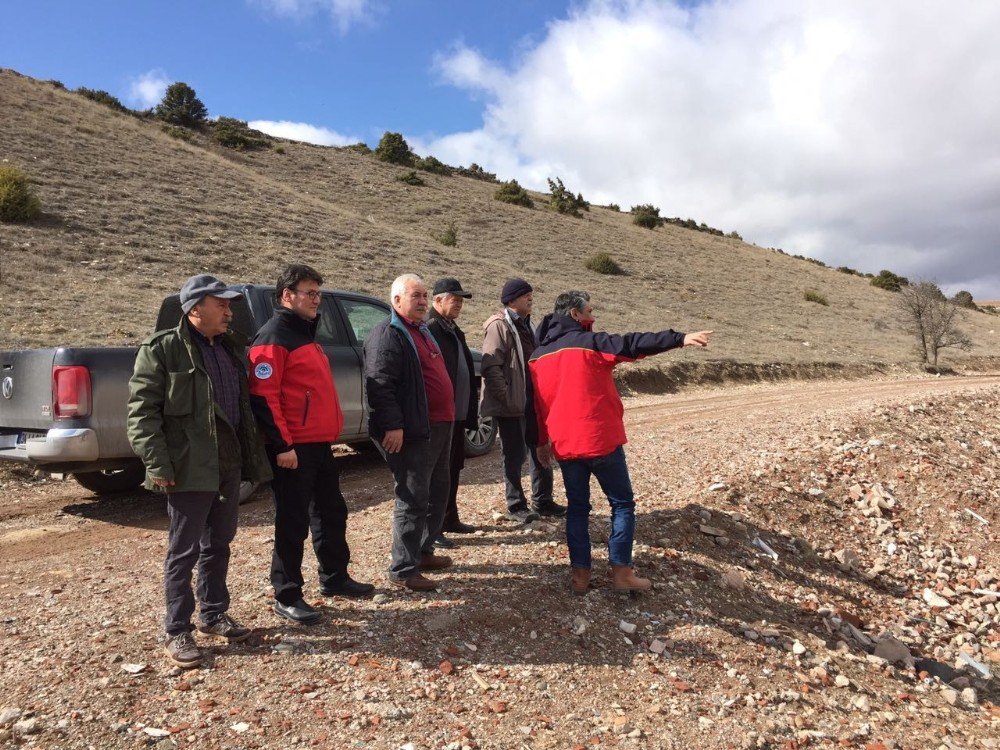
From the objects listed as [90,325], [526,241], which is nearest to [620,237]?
[526,241]

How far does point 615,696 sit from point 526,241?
34527 mm

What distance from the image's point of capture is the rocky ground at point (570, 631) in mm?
3193

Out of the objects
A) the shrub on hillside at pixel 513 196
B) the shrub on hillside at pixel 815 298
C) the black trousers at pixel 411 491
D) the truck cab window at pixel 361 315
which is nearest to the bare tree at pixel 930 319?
the shrub on hillside at pixel 815 298

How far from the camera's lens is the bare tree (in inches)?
920

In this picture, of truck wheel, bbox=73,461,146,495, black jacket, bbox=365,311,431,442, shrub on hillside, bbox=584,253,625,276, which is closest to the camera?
black jacket, bbox=365,311,431,442

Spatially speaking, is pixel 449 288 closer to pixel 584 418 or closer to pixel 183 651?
Result: pixel 584 418

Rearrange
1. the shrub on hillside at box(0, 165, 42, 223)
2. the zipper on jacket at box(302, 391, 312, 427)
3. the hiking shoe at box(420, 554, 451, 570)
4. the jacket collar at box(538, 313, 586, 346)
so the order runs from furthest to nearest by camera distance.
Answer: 1. the shrub on hillside at box(0, 165, 42, 223)
2. the hiking shoe at box(420, 554, 451, 570)
3. the jacket collar at box(538, 313, 586, 346)
4. the zipper on jacket at box(302, 391, 312, 427)

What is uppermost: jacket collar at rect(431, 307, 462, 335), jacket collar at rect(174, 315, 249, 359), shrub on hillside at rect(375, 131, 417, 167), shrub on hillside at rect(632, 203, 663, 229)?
shrub on hillside at rect(375, 131, 417, 167)

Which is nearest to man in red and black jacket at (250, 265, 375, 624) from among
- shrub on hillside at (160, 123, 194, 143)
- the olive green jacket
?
the olive green jacket

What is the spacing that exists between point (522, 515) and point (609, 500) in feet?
4.88

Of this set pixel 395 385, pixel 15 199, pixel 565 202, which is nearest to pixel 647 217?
pixel 565 202

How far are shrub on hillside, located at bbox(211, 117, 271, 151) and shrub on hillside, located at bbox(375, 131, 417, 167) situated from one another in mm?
7735

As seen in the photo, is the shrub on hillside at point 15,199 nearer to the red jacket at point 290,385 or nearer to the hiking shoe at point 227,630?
the red jacket at point 290,385

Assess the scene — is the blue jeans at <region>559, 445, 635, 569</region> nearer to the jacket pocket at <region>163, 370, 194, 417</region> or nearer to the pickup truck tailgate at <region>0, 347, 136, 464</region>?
the jacket pocket at <region>163, 370, 194, 417</region>
